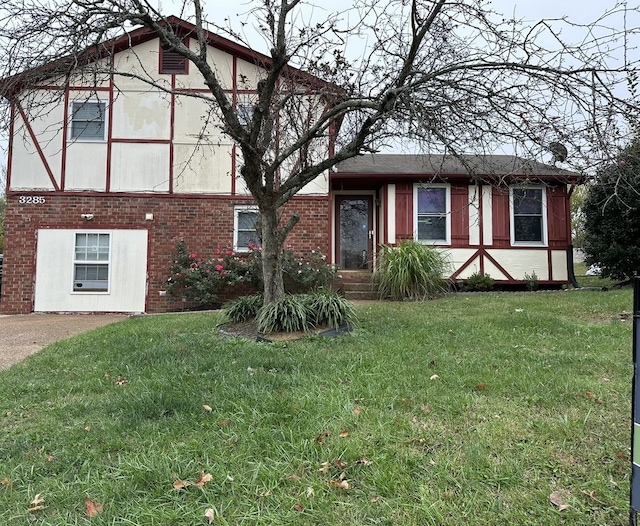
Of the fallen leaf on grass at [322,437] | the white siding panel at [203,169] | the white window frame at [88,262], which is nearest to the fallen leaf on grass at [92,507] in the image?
the fallen leaf on grass at [322,437]

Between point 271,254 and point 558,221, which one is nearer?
point 271,254

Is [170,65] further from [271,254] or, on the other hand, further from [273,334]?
[273,334]

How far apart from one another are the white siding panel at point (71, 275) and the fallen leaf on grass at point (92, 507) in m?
9.00

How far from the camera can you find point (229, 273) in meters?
9.98

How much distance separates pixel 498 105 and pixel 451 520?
4.14 metres

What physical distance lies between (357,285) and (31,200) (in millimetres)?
7958

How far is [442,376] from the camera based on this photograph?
3646mm

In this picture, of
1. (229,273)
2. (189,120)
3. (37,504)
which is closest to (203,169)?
(189,120)

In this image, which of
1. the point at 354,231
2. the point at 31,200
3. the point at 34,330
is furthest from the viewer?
the point at 354,231

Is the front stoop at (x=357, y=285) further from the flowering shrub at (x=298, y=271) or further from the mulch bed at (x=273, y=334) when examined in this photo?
the mulch bed at (x=273, y=334)

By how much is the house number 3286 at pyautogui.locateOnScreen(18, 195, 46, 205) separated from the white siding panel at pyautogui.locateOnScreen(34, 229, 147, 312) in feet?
2.26

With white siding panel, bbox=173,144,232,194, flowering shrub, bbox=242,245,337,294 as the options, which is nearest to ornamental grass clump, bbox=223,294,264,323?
flowering shrub, bbox=242,245,337,294

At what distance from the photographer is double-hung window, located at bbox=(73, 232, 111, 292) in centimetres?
1048

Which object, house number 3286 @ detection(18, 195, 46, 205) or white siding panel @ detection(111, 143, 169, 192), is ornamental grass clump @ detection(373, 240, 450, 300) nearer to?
white siding panel @ detection(111, 143, 169, 192)
